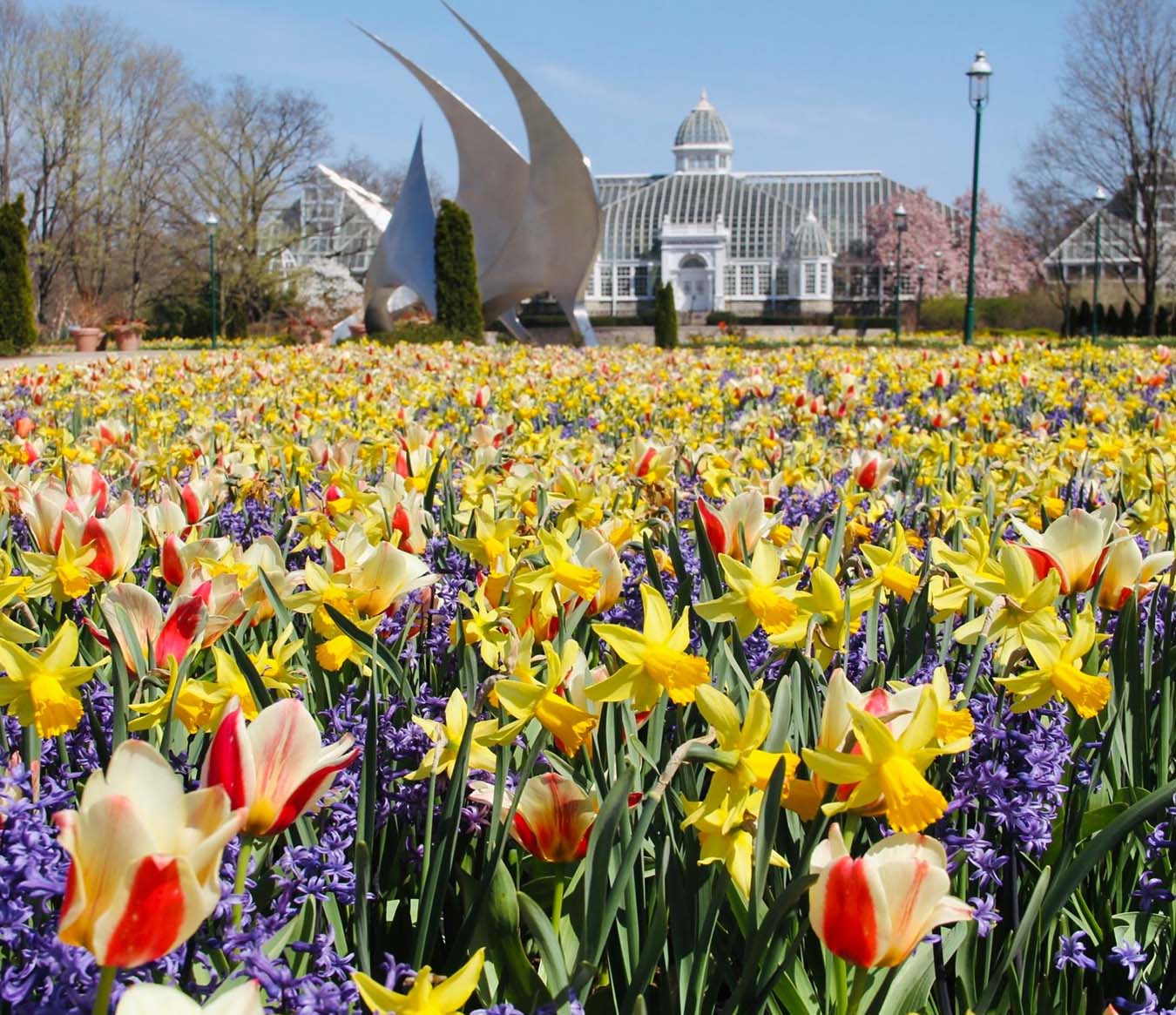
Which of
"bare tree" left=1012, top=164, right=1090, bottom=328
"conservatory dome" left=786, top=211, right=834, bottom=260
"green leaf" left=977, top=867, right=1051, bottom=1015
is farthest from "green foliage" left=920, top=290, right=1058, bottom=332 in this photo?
"green leaf" left=977, top=867, right=1051, bottom=1015

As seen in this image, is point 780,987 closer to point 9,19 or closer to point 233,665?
point 233,665

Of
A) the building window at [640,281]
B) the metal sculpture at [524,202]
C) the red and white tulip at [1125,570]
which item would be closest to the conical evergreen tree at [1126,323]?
the metal sculpture at [524,202]

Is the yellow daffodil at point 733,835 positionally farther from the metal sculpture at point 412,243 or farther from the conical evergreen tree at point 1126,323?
the conical evergreen tree at point 1126,323

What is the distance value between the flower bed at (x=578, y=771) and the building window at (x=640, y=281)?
8958 centimetres

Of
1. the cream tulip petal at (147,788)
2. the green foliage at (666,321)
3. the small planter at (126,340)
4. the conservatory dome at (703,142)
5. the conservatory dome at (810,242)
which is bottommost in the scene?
the cream tulip petal at (147,788)

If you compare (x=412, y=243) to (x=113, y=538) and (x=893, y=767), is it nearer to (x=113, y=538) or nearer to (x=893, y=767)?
(x=113, y=538)

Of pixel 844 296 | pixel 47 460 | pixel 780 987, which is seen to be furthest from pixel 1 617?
pixel 844 296

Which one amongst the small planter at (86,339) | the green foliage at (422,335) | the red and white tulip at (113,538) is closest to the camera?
the red and white tulip at (113,538)

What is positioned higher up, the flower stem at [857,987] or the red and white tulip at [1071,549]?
the red and white tulip at [1071,549]

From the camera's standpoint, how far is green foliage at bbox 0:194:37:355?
24.9 meters

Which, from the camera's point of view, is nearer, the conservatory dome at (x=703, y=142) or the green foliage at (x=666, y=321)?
the green foliage at (x=666, y=321)

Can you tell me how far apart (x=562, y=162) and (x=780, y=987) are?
22.1 meters

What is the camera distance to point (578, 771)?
4.37ft

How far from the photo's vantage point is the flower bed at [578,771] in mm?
838
